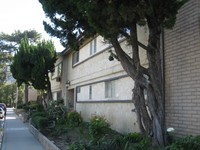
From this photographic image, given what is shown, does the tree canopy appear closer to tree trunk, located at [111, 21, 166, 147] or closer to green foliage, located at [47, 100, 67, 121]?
green foliage, located at [47, 100, 67, 121]

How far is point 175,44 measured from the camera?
10430 mm

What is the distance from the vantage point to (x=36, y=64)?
28.7 meters

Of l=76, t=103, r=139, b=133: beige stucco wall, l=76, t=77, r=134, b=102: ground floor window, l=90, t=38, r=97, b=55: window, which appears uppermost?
l=90, t=38, r=97, b=55: window

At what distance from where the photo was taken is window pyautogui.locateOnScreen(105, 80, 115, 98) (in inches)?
650

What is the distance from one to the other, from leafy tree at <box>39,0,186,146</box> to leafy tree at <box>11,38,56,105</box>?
714 inches

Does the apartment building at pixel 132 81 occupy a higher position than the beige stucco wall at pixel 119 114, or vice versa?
the apartment building at pixel 132 81

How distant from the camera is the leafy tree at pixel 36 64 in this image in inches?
1126

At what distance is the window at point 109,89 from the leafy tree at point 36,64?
38.5 ft

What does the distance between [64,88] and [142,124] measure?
65.5 feet

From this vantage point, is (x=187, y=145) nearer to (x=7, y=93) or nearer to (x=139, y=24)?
(x=139, y=24)

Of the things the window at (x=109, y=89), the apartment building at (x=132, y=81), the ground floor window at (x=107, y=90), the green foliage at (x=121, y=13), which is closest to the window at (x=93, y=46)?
the apartment building at (x=132, y=81)

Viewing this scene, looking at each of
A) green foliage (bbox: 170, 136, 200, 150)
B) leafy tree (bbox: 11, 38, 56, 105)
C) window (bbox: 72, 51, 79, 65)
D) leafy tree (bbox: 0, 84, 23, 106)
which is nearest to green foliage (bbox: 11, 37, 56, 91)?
leafy tree (bbox: 11, 38, 56, 105)

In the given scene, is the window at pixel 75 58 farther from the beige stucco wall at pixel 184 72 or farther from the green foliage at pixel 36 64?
the beige stucco wall at pixel 184 72

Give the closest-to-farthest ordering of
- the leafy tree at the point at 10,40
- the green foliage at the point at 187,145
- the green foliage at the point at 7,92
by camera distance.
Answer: the green foliage at the point at 187,145 < the leafy tree at the point at 10,40 < the green foliage at the point at 7,92
